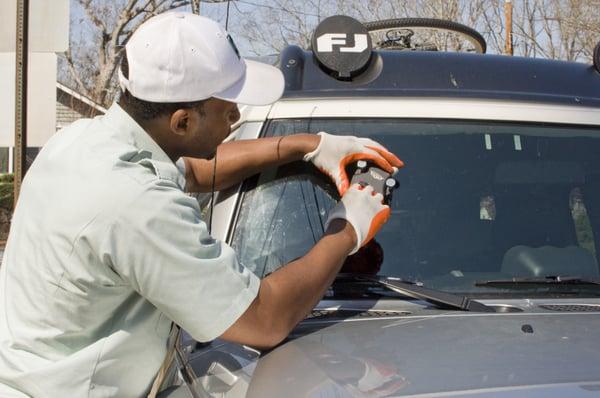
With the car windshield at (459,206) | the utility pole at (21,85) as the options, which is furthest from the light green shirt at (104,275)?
the utility pole at (21,85)

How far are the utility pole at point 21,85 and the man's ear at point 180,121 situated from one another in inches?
94.2

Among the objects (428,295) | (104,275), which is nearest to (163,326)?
(104,275)

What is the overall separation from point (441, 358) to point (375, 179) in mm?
817

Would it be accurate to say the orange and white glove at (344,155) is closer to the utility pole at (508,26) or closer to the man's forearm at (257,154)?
the man's forearm at (257,154)

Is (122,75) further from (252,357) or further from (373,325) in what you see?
(373,325)

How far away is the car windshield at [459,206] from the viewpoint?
9.38 feet

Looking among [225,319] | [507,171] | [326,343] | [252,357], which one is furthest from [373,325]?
[507,171]

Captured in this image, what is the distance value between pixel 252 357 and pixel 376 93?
1.22m

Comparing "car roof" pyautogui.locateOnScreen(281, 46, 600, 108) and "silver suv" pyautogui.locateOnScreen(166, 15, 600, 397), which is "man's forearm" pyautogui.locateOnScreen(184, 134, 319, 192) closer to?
"silver suv" pyautogui.locateOnScreen(166, 15, 600, 397)

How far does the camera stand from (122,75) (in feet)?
7.58

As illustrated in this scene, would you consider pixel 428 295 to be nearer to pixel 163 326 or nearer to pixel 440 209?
pixel 440 209

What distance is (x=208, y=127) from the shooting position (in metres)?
2.30

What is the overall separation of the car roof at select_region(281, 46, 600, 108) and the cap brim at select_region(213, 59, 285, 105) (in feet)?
1.94

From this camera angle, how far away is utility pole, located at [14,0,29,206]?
4445mm
